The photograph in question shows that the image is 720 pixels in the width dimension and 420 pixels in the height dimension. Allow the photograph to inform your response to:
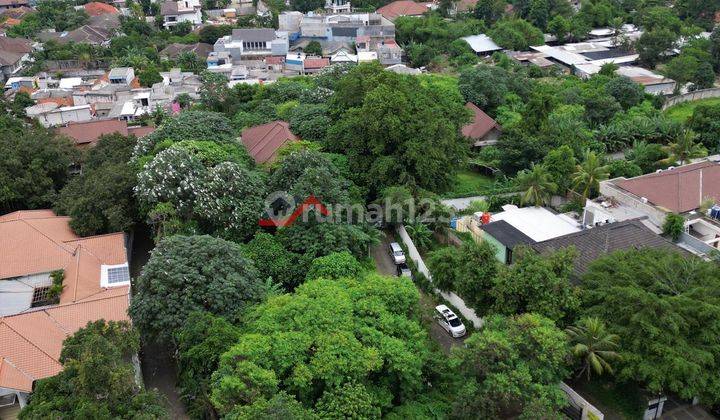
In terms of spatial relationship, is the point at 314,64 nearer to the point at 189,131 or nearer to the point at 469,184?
the point at 469,184

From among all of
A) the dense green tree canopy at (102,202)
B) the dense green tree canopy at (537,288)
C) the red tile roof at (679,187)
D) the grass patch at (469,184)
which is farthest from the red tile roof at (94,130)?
the red tile roof at (679,187)

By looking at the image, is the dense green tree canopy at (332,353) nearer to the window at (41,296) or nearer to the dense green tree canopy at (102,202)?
the window at (41,296)

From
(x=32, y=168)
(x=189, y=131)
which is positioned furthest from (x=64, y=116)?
(x=189, y=131)

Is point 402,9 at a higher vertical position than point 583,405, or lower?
higher

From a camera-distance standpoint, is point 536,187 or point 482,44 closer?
point 536,187

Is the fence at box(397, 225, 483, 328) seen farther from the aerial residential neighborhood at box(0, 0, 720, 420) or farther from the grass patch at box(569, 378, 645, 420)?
the grass patch at box(569, 378, 645, 420)

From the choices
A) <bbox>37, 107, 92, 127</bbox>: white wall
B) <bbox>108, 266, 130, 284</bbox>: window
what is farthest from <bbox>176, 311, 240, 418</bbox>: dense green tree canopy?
<bbox>37, 107, 92, 127</bbox>: white wall
